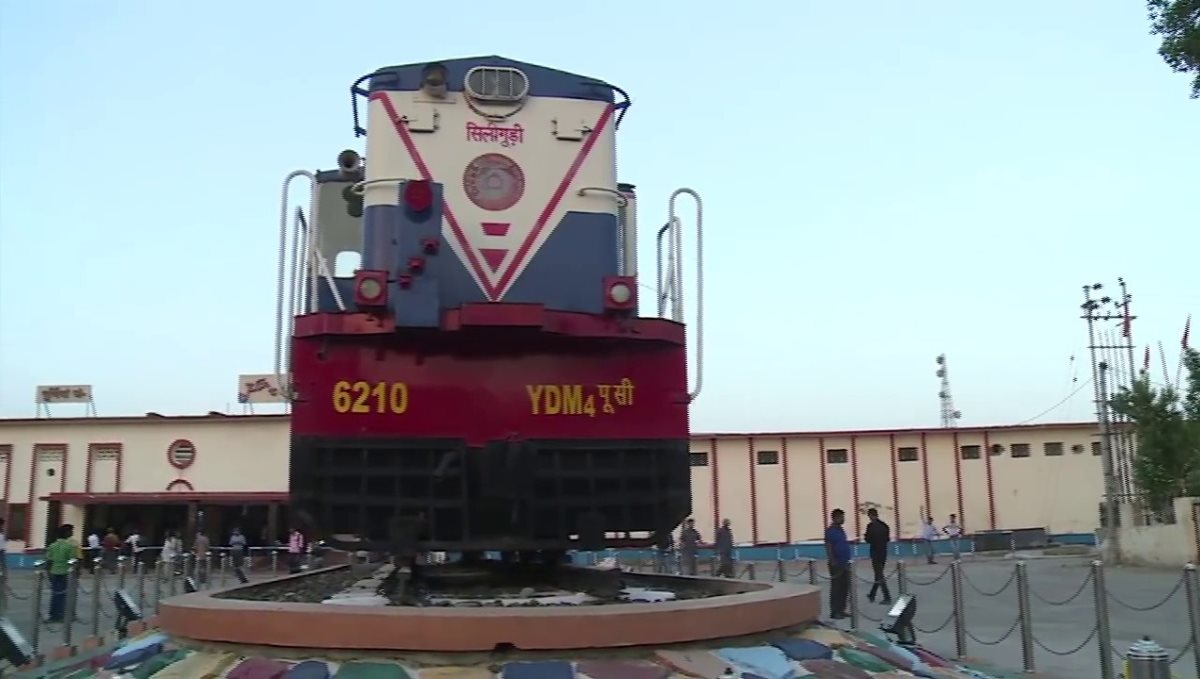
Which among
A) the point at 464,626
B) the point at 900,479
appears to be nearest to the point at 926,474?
the point at 900,479

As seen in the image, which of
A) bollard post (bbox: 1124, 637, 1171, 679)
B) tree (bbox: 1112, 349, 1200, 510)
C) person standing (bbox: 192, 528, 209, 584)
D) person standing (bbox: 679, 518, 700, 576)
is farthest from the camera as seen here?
tree (bbox: 1112, 349, 1200, 510)

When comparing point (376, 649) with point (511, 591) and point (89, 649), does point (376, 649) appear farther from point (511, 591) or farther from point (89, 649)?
point (89, 649)

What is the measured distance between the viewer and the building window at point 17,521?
31.6m

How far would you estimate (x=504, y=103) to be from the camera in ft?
21.5

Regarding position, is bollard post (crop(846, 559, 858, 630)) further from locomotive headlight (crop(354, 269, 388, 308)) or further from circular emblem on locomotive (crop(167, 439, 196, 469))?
circular emblem on locomotive (crop(167, 439, 196, 469))

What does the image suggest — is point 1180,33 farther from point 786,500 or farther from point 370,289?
point 786,500

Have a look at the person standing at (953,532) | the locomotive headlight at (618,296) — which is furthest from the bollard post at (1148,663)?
the person standing at (953,532)

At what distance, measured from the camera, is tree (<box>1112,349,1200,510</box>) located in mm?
29578

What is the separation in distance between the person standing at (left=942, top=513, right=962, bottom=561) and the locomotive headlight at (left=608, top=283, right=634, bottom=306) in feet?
88.0

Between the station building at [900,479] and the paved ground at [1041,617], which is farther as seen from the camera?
the station building at [900,479]

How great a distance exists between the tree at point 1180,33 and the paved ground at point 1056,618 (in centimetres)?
686

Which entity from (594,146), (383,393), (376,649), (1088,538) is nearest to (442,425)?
(383,393)

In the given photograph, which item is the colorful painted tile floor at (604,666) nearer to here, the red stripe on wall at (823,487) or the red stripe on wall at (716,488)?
the red stripe on wall at (716,488)

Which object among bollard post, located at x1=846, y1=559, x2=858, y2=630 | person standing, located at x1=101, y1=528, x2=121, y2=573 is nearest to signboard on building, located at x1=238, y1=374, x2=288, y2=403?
person standing, located at x1=101, y1=528, x2=121, y2=573
